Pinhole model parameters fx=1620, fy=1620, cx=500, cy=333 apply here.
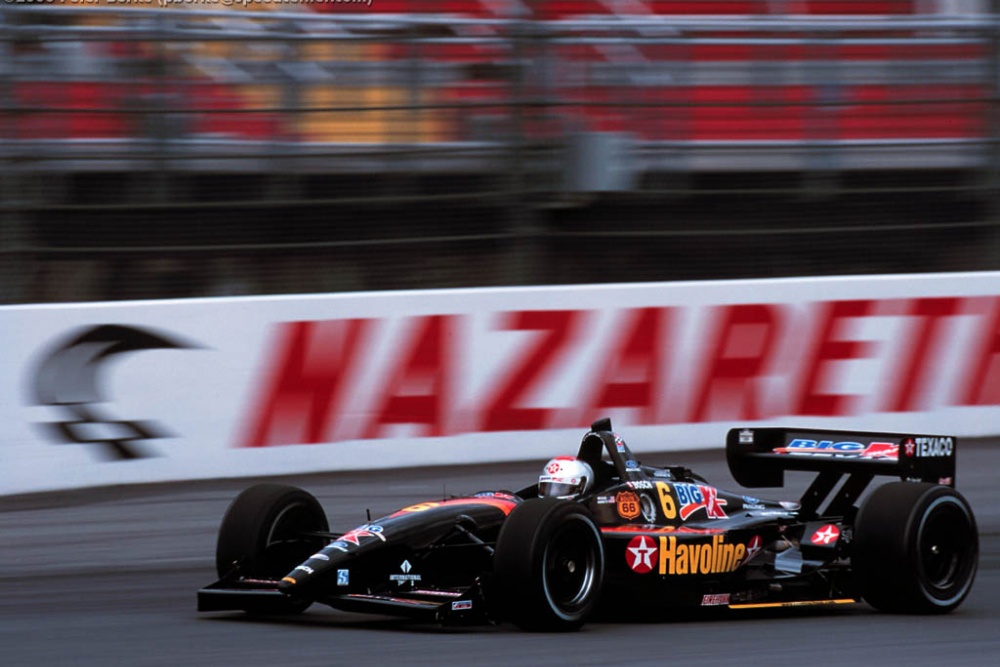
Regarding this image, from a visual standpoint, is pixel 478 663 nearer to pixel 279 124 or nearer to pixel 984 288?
pixel 279 124

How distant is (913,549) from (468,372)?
17.0 ft

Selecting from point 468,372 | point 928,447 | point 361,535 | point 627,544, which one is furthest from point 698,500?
point 468,372

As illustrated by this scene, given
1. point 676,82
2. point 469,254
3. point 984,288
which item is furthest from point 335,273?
point 984,288

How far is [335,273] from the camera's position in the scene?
467 inches

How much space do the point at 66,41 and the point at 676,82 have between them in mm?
4961

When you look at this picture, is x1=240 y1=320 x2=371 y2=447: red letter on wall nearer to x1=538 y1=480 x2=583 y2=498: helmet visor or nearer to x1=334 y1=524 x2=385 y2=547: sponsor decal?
x1=538 y1=480 x2=583 y2=498: helmet visor

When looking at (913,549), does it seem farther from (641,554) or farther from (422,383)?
(422,383)

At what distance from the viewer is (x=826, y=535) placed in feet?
23.8

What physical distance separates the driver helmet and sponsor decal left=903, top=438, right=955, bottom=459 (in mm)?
1583

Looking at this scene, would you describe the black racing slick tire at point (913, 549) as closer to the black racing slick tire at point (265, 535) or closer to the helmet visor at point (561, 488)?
the helmet visor at point (561, 488)

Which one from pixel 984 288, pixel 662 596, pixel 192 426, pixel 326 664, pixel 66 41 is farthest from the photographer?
pixel 984 288

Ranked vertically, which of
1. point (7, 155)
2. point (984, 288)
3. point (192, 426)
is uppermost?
point (7, 155)

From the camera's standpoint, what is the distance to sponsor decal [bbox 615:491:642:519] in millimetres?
6789

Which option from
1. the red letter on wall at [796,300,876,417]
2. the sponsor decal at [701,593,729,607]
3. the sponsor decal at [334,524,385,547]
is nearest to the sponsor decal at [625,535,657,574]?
the sponsor decal at [701,593,729,607]
